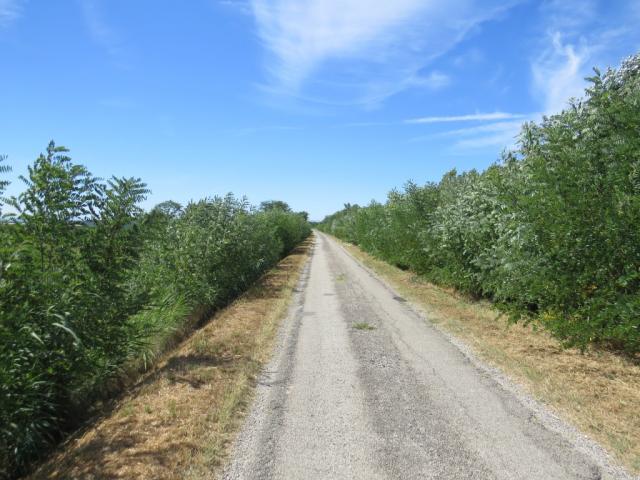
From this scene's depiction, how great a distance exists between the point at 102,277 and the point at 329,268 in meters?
16.8

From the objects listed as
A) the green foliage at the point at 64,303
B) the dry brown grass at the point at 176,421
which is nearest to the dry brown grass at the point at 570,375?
the dry brown grass at the point at 176,421

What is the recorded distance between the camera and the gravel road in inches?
148

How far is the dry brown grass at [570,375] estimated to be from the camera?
442 cm

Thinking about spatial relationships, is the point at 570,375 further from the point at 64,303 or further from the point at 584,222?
the point at 64,303

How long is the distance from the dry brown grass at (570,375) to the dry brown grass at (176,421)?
3935 mm

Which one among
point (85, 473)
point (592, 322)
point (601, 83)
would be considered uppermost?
point (601, 83)

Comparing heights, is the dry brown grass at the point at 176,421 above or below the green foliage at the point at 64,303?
below

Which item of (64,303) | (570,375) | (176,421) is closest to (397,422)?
(176,421)

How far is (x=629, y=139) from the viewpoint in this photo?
5.85m

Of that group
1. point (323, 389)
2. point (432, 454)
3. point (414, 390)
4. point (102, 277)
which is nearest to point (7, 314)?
point (102, 277)

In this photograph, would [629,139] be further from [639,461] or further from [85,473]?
[85,473]

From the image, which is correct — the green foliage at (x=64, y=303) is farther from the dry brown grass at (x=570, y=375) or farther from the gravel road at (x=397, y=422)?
the dry brown grass at (x=570, y=375)

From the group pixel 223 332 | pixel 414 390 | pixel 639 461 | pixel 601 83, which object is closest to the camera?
pixel 639 461

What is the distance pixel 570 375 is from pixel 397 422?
321 cm
